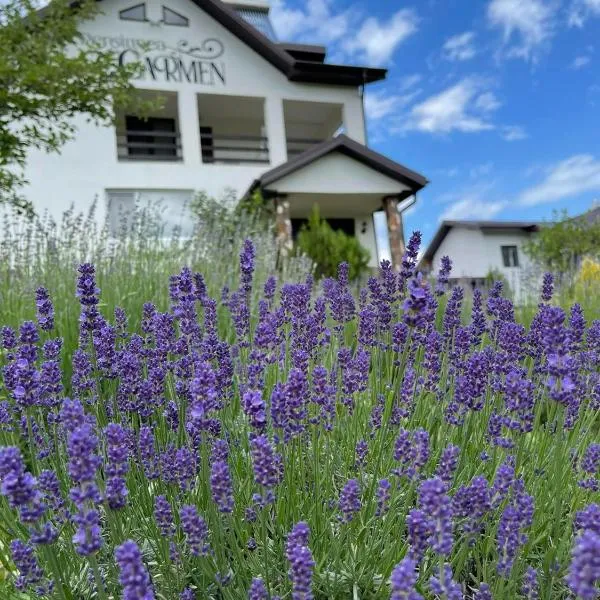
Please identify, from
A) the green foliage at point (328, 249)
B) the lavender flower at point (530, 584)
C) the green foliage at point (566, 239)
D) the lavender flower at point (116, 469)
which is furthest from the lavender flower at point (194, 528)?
the green foliage at point (566, 239)

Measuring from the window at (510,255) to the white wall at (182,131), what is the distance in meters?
15.7

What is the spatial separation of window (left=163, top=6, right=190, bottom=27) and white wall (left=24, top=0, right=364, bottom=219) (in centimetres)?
15

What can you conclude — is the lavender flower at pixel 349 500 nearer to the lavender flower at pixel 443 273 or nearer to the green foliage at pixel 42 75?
the lavender flower at pixel 443 273

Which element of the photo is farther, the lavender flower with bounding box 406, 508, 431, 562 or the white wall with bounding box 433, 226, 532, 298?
the white wall with bounding box 433, 226, 532, 298

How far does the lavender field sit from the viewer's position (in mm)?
1627

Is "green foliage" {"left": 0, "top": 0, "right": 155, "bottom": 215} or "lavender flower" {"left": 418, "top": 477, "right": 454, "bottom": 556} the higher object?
"green foliage" {"left": 0, "top": 0, "right": 155, "bottom": 215}

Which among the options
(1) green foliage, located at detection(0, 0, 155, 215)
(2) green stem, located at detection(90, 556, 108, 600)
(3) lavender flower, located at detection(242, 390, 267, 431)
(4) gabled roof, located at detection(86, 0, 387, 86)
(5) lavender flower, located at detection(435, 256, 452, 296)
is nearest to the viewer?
(2) green stem, located at detection(90, 556, 108, 600)

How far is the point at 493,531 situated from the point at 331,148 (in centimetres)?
1731

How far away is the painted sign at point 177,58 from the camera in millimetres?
20203

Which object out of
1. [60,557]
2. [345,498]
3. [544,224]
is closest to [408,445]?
[345,498]

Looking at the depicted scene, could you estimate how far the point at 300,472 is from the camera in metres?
2.48

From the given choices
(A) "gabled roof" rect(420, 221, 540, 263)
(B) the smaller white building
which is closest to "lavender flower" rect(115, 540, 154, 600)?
(A) "gabled roof" rect(420, 221, 540, 263)

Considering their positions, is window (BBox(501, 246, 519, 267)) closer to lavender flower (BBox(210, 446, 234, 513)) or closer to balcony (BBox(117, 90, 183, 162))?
balcony (BBox(117, 90, 183, 162))

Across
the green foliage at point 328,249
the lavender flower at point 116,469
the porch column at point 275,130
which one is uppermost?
the porch column at point 275,130
